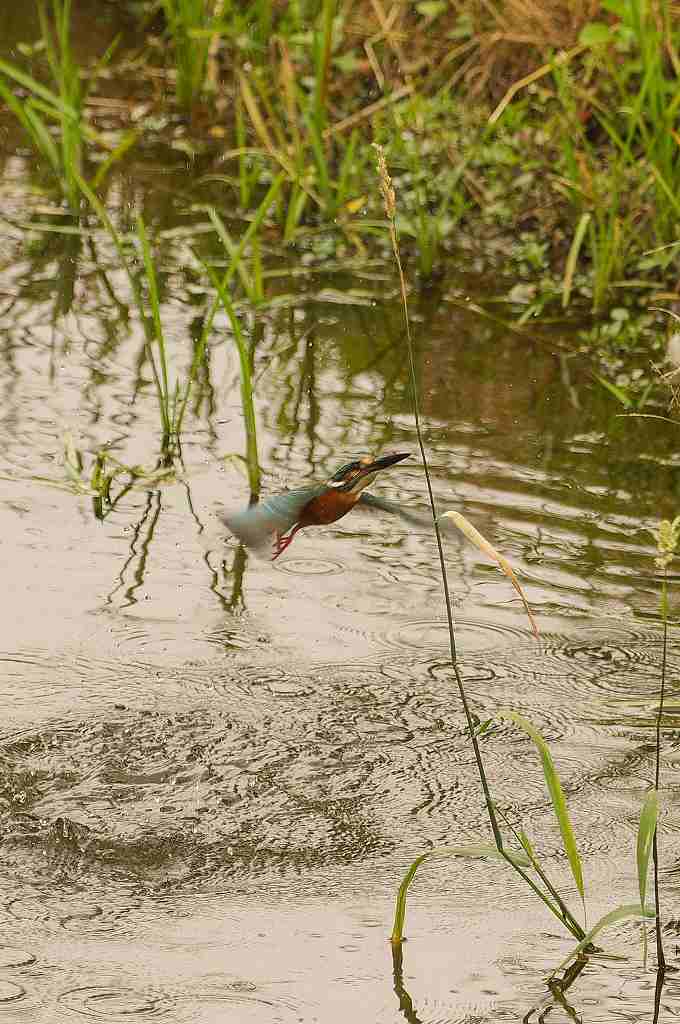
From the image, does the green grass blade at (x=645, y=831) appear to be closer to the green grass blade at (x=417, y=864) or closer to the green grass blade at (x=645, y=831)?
the green grass blade at (x=645, y=831)

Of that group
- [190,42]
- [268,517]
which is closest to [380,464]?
[268,517]

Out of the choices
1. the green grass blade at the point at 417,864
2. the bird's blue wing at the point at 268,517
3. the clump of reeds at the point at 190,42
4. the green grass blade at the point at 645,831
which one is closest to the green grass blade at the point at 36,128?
the clump of reeds at the point at 190,42

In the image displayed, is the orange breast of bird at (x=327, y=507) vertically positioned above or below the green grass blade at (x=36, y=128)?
below

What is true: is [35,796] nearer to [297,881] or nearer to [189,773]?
[189,773]

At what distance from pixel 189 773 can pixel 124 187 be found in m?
3.32

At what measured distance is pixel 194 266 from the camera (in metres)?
5.11

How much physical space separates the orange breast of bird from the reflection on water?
464mm

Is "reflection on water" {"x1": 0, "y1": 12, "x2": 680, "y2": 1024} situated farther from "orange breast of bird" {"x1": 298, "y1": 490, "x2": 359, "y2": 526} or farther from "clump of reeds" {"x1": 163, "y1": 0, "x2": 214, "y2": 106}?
"clump of reeds" {"x1": 163, "y1": 0, "x2": 214, "y2": 106}

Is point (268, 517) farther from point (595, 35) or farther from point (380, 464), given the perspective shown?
point (595, 35)

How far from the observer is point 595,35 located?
5301 millimetres

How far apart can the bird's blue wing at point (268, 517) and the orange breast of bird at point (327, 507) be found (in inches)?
0.5

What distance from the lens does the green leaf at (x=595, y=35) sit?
5.28 meters

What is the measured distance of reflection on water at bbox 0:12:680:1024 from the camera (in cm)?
243

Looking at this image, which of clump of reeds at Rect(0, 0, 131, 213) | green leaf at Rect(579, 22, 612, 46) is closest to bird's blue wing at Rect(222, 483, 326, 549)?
clump of reeds at Rect(0, 0, 131, 213)
